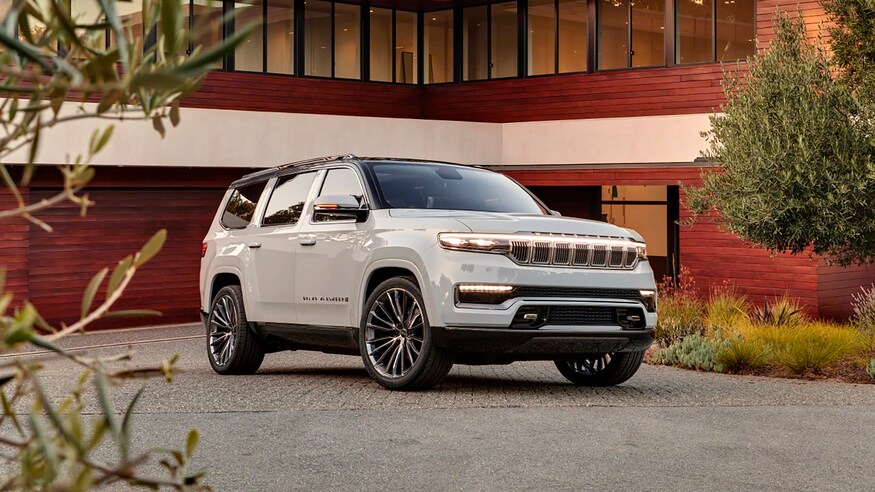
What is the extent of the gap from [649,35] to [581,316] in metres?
17.4

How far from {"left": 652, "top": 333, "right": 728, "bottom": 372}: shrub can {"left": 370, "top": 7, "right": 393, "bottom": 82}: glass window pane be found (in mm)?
15950

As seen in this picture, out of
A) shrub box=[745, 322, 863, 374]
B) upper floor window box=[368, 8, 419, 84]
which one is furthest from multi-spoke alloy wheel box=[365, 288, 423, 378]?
upper floor window box=[368, 8, 419, 84]

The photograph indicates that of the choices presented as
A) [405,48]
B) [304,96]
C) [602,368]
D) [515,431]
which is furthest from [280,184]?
[405,48]

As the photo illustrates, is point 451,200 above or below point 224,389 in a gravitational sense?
above

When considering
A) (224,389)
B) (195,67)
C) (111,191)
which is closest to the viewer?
(195,67)

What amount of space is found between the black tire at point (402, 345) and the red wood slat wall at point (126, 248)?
11029 millimetres

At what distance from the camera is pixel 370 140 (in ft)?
81.4

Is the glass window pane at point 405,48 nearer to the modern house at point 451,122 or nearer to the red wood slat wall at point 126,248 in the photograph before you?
the modern house at point 451,122

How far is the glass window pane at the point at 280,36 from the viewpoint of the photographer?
1091 inches

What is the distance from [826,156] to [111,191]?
12.4m

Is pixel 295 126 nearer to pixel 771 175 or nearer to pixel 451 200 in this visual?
pixel 771 175

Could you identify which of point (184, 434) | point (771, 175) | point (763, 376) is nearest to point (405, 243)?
point (184, 434)

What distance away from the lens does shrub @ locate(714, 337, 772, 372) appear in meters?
14.0

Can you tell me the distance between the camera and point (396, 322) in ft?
34.8
